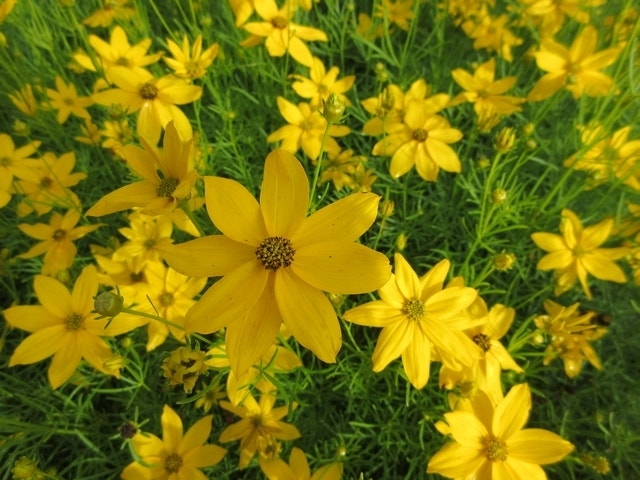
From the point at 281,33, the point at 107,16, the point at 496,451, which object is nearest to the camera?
the point at 496,451

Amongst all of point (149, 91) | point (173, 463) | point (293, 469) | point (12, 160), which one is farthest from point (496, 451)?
point (12, 160)

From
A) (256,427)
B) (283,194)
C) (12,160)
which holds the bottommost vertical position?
(256,427)

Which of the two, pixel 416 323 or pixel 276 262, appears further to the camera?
pixel 416 323

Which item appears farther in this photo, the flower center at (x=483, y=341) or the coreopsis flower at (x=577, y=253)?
the coreopsis flower at (x=577, y=253)

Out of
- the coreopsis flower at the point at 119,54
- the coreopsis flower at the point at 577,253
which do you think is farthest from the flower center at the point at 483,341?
the coreopsis flower at the point at 119,54

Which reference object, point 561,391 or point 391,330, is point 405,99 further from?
point 561,391

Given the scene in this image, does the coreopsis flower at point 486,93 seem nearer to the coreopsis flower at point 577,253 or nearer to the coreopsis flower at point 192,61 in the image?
the coreopsis flower at point 577,253

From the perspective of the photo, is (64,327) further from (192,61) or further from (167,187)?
(192,61)
